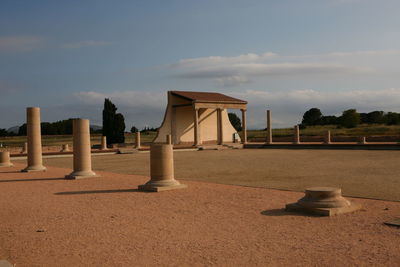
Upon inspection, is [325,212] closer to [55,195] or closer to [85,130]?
[55,195]

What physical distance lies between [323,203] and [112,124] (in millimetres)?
37240

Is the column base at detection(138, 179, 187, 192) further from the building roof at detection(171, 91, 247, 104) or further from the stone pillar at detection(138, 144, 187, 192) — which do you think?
the building roof at detection(171, 91, 247, 104)

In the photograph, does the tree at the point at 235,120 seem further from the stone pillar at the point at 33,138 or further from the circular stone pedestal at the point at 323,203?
the circular stone pedestal at the point at 323,203

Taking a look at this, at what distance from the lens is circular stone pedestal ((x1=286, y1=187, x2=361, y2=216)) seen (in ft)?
25.2

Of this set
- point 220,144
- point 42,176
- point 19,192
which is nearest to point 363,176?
point 19,192

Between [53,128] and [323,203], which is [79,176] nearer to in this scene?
[323,203]

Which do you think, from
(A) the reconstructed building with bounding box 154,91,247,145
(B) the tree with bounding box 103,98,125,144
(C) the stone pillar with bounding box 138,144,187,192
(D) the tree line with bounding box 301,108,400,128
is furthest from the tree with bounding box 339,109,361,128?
(C) the stone pillar with bounding box 138,144,187,192

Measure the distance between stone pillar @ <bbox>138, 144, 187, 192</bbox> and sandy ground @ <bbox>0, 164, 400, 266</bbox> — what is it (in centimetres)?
90

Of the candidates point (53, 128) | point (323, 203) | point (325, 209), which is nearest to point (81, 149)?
point (323, 203)

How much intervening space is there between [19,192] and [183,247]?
7541 millimetres

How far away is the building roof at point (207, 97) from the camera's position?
123 ft

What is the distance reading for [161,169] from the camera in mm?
11648

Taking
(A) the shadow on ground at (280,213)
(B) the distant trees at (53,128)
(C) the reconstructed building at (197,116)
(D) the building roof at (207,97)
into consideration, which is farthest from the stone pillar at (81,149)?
(B) the distant trees at (53,128)

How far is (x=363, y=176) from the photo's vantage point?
1359cm
